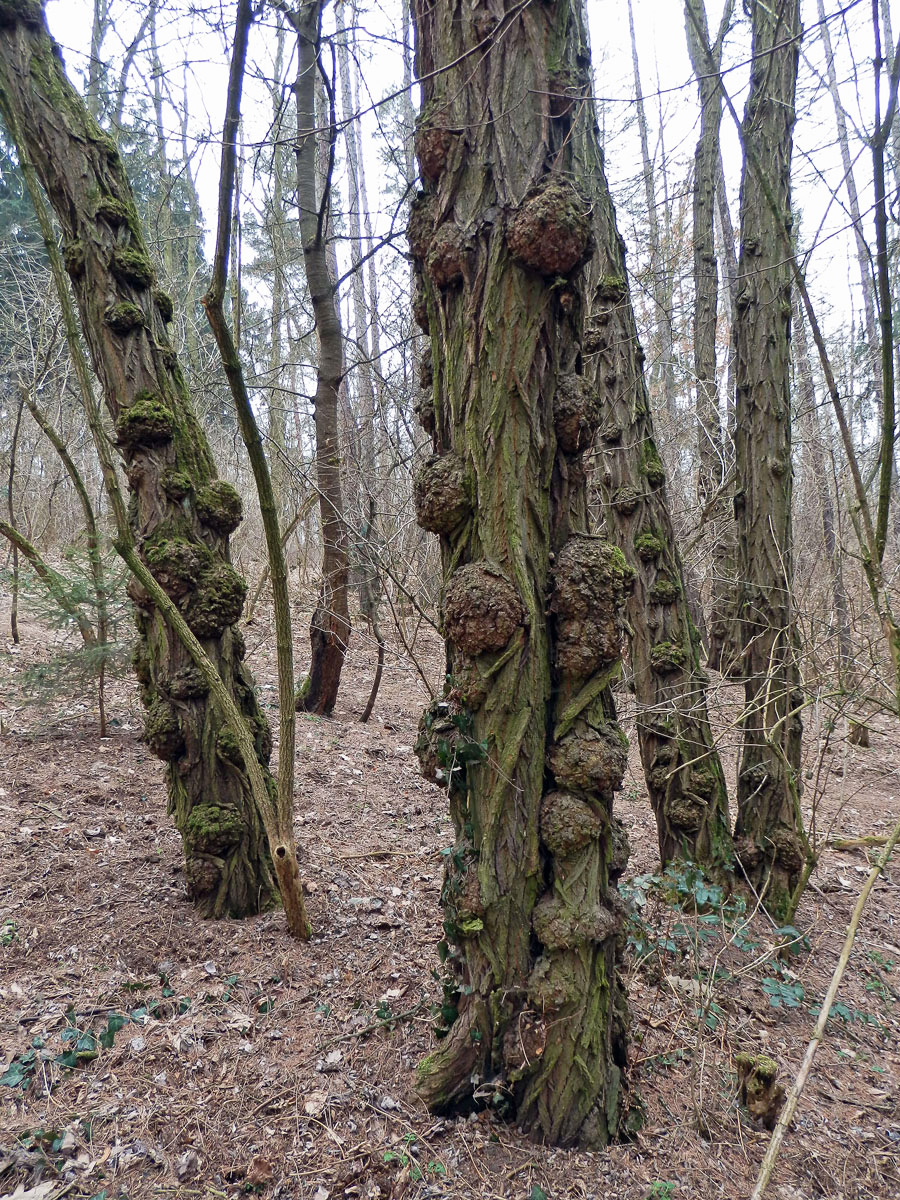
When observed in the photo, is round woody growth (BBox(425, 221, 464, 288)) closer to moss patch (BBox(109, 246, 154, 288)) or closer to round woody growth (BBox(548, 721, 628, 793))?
round woody growth (BBox(548, 721, 628, 793))

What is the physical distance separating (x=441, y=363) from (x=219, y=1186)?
2599 millimetres

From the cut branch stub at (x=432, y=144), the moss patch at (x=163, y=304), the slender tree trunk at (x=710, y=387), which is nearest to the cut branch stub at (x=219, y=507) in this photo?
the moss patch at (x=163, y=304)

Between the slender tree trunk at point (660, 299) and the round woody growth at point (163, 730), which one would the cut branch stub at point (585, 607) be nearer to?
the round woody growth at point (163, 730)

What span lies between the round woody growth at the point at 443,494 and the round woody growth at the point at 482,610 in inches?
6.7

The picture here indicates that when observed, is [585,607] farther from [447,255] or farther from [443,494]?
[447,255]

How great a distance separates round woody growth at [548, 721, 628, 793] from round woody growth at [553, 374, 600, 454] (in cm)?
89

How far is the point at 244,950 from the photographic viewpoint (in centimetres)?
307

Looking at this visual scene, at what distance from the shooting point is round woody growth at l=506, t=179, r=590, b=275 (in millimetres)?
2041

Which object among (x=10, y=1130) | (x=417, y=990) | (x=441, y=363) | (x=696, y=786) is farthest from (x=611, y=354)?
(x=10, y=1130)

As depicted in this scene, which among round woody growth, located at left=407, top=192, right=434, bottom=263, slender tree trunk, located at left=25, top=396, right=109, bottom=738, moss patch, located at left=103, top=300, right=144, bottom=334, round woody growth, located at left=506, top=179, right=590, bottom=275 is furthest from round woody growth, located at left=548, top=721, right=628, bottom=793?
slender tree trunk, located at left=25, top=396, right=109, bottom=738

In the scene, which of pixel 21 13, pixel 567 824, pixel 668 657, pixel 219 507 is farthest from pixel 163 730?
pixel 21 13

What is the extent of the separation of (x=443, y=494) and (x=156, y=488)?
5.72ft

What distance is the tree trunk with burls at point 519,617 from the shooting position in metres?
2.14

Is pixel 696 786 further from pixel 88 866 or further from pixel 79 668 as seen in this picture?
pixel 79 668
